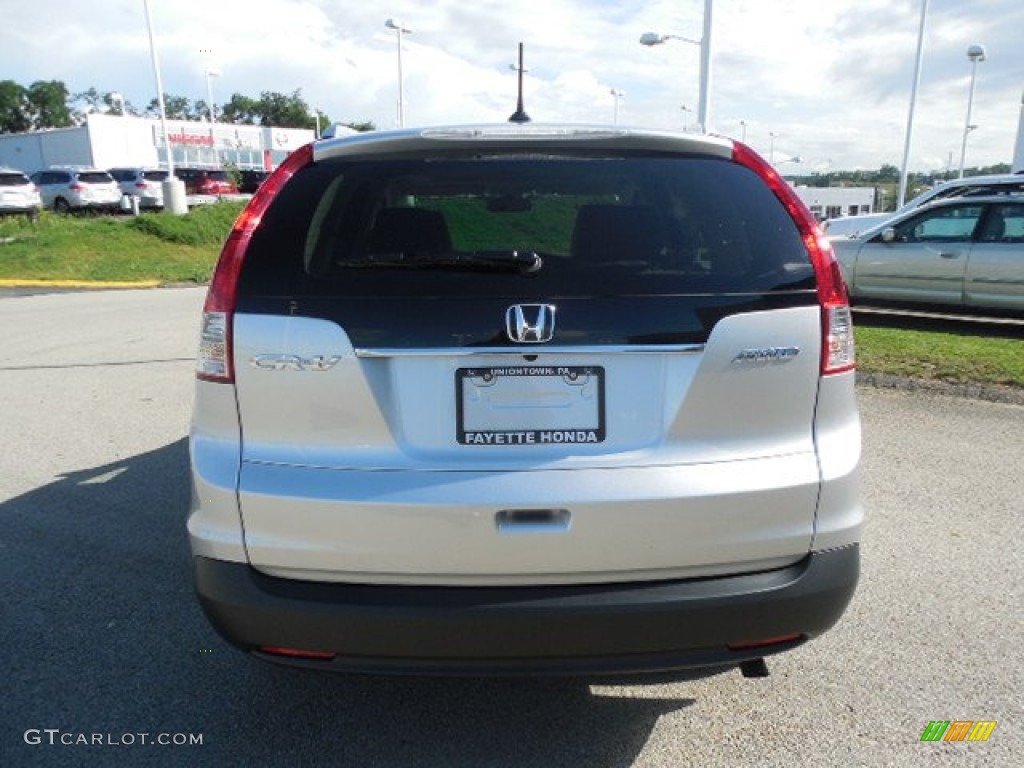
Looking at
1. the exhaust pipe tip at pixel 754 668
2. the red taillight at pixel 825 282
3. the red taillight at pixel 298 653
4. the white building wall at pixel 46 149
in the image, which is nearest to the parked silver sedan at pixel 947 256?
the red taillight at pixel 825 282

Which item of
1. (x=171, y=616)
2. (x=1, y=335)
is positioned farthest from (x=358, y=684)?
(x=1, y=335)

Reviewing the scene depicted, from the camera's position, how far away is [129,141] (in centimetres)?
5344

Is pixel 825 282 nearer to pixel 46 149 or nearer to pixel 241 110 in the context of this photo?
Answer: pixel 46 149

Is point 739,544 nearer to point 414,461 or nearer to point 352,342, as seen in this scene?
point 414,461

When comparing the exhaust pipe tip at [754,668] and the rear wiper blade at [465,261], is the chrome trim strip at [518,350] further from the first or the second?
the exhaust pipe tip at [754,668]

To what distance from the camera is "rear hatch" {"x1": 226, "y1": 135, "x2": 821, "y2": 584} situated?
204 centimetres

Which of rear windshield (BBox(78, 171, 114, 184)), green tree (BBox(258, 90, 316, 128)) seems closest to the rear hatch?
rear windshield (BBox(78, 171, 114, 184))

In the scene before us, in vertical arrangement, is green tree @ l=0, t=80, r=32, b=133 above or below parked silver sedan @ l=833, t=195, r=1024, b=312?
above

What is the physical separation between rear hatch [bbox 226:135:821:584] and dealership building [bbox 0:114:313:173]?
47.5 meters

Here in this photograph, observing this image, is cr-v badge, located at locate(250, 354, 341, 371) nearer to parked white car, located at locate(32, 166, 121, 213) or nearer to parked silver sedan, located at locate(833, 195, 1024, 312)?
parked silver sedan, located at locate(833, 195, 1024, 312)

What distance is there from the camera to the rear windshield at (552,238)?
83.1 inches

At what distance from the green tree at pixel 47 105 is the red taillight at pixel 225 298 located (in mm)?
121845

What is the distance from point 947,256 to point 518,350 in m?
9.06

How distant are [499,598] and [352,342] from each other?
2.56 ft
